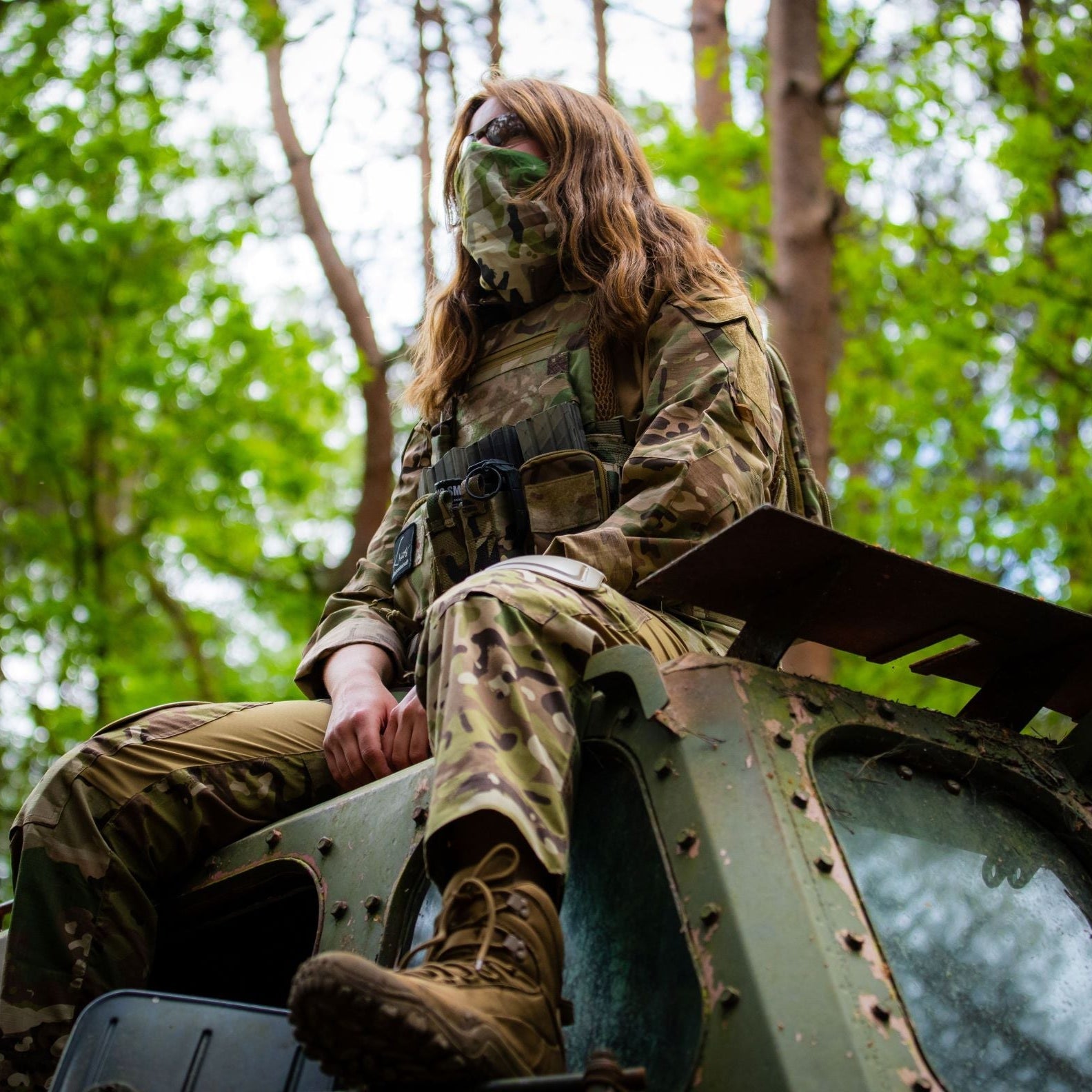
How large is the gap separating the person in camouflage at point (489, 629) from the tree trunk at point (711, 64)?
7.45 m

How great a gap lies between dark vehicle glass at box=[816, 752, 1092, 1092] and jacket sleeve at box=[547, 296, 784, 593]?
1.88 feet

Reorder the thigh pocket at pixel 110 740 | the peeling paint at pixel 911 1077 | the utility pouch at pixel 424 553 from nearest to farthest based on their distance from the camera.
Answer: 1. the peeling paint at pixel 911 1077
2. the thigh pocket at pixel 110 740
3. the utility pouch at pixel 424 553

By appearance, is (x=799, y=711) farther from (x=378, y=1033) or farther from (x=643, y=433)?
(x=378, y=1033)

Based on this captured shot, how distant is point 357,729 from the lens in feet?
9.73

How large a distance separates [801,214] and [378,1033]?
23.3 feet

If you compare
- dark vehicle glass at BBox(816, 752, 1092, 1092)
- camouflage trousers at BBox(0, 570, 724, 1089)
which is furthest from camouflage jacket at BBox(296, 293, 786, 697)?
dark vehicle glass at BBox(816, 752, 1092, 1092)

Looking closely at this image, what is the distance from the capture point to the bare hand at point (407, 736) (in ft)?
9.43

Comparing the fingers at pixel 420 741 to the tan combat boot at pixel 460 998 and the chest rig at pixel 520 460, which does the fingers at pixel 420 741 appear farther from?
the tan combat boot at pixel 460 998

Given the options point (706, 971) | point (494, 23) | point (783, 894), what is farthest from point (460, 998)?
point (494, 23)

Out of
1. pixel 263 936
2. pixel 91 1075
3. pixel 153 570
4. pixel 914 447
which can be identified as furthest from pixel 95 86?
pixel 91 1075

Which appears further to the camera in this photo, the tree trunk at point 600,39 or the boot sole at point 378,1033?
the tree trunk at point 600,39

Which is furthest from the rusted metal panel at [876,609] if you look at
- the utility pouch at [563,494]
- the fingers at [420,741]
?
the fingers at [420,741]

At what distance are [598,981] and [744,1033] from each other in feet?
1.26

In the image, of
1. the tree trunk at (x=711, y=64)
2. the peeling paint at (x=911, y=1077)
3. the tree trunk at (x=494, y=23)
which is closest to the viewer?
the peeling paint at (x=911, y=1077)
